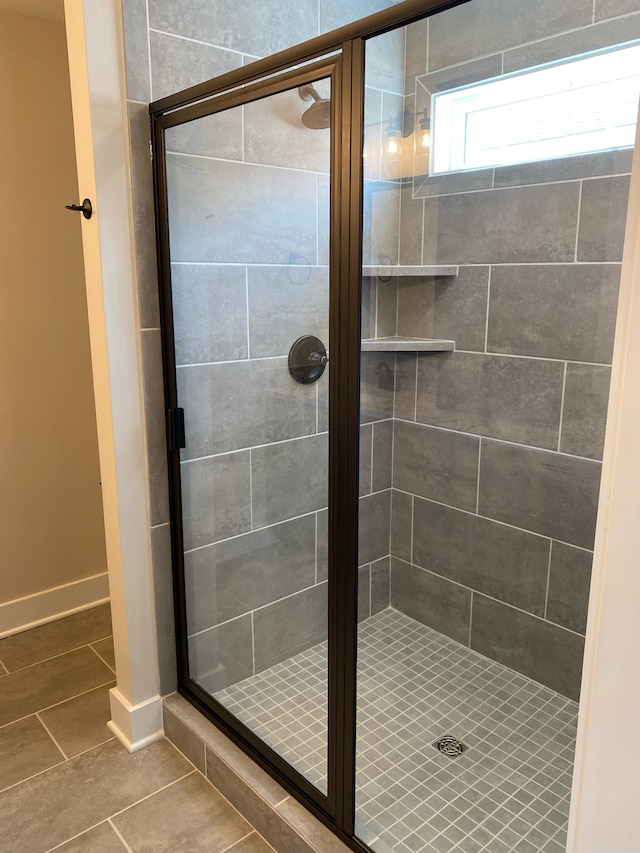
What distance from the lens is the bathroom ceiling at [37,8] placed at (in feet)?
6.87

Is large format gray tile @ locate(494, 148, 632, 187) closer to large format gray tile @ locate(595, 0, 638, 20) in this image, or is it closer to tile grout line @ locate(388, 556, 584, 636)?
large format gray tile @ locate(595, 0, 638, 20)

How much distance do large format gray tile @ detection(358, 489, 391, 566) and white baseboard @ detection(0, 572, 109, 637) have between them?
1435 millimetres

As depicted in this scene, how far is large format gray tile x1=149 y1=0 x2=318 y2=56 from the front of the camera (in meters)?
1.61

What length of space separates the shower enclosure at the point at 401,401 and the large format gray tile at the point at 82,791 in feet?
0.69

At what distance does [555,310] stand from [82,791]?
1885 mm

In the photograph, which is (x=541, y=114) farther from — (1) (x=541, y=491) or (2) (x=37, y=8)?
(2) (x=37, y=8)

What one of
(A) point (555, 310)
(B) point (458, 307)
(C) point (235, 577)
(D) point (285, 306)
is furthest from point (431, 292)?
(C) point (235, 577)

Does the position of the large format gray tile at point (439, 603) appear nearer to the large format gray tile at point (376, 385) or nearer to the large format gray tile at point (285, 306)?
the large format gray tile at point (376, 385)

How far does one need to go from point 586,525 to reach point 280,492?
0.90 metres

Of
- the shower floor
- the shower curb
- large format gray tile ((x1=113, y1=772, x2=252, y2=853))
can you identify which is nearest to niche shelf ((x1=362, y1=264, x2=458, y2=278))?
the shower floor

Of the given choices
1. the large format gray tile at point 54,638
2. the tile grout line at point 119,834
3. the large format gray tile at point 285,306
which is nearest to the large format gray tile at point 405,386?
the large format gray tile at point 285,306

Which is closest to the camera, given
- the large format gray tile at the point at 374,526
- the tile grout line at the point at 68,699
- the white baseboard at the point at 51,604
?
the large format gray tile at the point at 374,526

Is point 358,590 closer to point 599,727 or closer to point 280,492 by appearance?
point 280,492

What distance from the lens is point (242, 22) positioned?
1.73 meters
